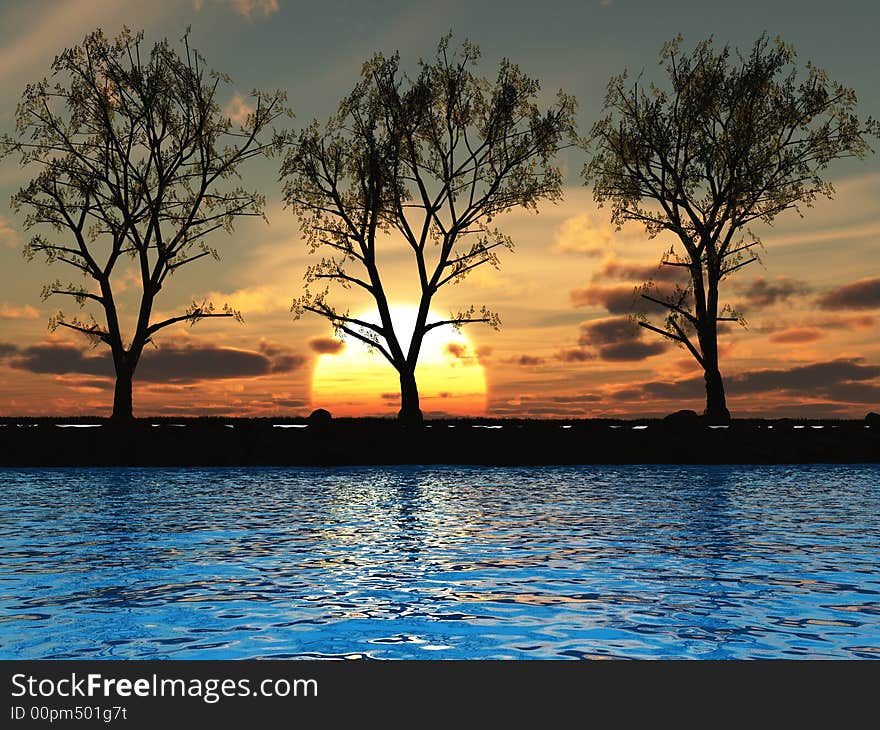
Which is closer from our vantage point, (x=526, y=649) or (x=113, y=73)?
(x=526, y=649)

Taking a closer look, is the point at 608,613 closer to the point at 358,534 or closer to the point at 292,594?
the point at 292,594

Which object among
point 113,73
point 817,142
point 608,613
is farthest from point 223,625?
point 817,142

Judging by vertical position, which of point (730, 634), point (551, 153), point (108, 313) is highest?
point (551, 153)

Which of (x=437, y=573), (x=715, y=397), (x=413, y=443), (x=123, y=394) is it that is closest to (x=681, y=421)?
(x=715, y=397)

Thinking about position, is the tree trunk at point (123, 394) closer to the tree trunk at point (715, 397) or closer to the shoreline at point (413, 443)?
the shoreline at point (413, 443)

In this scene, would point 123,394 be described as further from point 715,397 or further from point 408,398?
point 715,397

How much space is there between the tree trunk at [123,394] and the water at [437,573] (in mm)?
12121

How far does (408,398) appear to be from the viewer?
39000mm

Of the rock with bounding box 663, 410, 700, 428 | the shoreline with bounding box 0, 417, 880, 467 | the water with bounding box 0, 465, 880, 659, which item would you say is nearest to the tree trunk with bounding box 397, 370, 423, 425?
the shoreline with bounding box 0, 417, 880, 467

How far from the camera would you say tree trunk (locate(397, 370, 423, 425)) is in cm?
3897

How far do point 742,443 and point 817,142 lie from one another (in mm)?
13369

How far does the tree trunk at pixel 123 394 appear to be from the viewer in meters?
37.0

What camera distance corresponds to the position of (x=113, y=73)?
3888cm

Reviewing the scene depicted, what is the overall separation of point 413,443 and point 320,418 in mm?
3430
